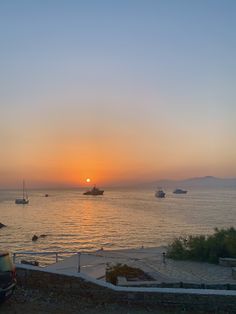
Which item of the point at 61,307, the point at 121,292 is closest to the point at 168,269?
the point at 121,292

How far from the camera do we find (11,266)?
8.45m

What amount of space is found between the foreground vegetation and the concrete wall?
9.63 metres

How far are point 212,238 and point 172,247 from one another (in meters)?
1.88

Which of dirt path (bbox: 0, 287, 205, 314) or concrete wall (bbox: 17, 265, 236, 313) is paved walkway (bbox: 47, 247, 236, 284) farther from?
dirt path (bbox: 0, 287, 205, 314)

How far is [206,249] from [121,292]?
10504 mm

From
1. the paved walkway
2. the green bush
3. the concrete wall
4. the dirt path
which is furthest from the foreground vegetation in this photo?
the dirt path

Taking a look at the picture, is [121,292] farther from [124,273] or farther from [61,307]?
[124,273]

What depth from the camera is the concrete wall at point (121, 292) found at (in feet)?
26.5

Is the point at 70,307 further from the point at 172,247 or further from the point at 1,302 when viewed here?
the point at 172,247

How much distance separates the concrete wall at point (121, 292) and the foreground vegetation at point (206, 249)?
9.63m

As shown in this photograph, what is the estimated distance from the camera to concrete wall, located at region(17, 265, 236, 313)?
8.06 meters

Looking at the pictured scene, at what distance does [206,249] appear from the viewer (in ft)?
59.6

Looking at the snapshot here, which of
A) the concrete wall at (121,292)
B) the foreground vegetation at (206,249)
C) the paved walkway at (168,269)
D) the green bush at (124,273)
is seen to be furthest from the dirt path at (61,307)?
the foreground vegetation at (206,249)

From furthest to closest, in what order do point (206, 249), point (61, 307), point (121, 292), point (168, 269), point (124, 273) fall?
point (206, 249) → point (168, 269) → point (124, 273) → point (121, 292) → point (61, 307)
